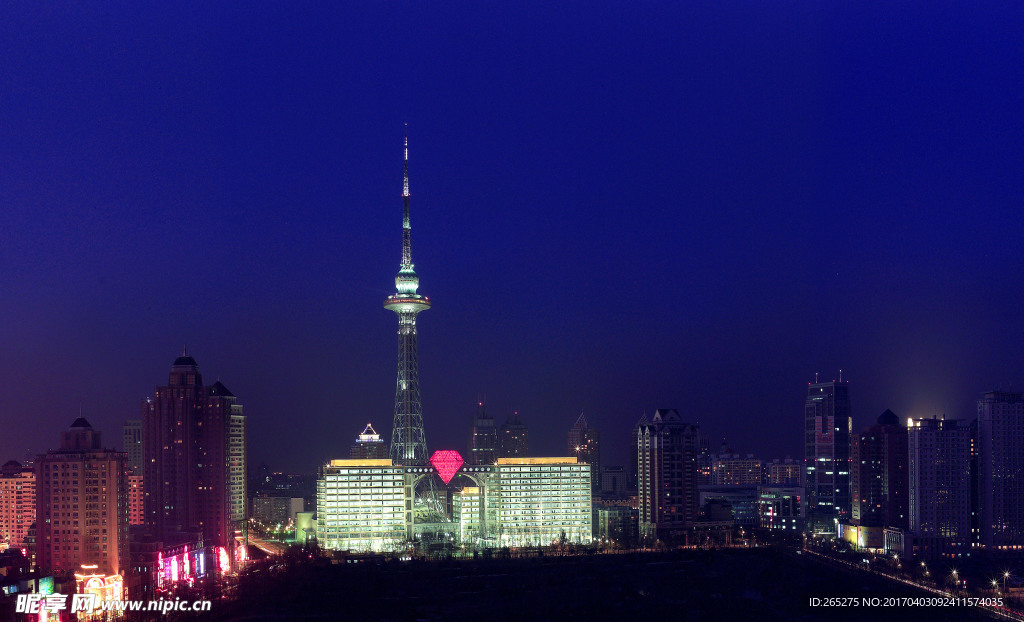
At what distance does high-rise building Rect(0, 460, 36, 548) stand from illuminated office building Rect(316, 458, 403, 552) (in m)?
10.1

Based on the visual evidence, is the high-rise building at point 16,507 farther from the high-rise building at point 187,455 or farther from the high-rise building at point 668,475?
the high-rise building at point 668,475

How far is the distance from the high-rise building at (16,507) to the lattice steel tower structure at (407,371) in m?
13.6

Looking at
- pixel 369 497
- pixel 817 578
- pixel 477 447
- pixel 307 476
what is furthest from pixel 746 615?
pixel 307 476

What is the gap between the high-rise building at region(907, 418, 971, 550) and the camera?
1813 inches

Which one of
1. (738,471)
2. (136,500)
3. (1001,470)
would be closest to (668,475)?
(1001,470)

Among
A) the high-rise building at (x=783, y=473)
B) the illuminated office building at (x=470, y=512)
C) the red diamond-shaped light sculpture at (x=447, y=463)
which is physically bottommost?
the high-rise building at (x=783, y=473)

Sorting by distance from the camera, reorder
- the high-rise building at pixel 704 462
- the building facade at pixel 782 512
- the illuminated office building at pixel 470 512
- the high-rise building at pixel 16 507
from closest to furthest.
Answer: the high-rise building at pixel 16 507, the illuminated office building at pixel 470 512, the building facade at pixel 782 512, the high-rise building at pixel 704 462

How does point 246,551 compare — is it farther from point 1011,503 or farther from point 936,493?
point 1011,503

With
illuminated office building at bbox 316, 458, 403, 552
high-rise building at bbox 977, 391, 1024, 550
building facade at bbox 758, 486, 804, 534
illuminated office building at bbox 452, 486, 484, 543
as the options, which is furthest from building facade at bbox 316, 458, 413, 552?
high-rise building at bbox 977, 391, 1024, 550

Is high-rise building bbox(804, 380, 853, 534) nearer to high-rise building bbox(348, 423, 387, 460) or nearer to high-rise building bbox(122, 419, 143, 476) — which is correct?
high-rise building bbox(348, 423, 387, 460)

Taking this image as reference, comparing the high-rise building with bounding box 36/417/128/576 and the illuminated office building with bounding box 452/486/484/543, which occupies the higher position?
the high-rise building with bounding box 36/417/128/576

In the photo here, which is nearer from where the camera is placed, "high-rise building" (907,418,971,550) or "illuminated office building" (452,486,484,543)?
"illuminated office building" (452,486,484,543)

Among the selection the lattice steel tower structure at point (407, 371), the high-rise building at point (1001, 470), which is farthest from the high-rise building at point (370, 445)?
the high-rise building at point (1001, 470)

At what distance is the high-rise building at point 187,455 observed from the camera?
38.3 meters
